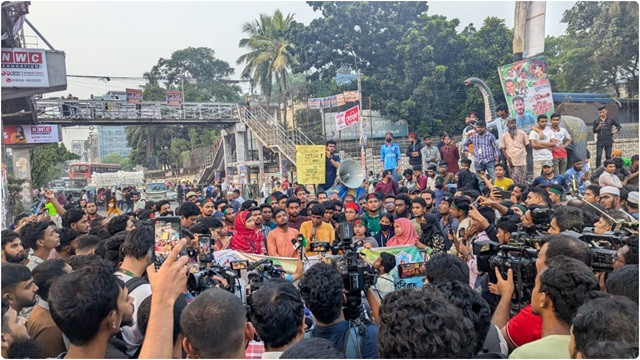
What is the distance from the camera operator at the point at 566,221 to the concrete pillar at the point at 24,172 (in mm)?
18498

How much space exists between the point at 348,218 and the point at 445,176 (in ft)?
11.1

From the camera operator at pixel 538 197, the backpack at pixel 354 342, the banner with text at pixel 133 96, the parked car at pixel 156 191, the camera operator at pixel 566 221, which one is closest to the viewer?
the backpack at pixel 354 342

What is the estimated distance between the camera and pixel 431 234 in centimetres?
608

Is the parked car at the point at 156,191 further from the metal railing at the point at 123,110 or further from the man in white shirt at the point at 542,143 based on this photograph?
the man in white shirt at the point at 542,143

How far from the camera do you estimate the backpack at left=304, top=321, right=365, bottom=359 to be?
282cm

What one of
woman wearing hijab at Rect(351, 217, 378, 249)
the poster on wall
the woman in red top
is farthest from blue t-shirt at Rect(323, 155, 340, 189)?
the poster on wall

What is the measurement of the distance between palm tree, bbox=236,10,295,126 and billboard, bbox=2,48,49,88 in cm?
1943

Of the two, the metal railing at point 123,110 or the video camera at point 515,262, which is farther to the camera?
the metal railing at point 123,110

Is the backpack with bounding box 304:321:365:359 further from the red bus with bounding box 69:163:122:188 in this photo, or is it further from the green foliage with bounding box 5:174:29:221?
the red bus with bounding box 69:163:122:188

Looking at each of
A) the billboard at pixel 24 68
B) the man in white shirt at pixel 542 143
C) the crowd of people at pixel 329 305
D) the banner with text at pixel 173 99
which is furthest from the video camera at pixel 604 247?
the banner with text at pixel 173 99

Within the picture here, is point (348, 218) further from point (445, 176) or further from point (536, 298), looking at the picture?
point (536, 298)

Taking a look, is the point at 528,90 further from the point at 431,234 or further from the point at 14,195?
the point at 14,195

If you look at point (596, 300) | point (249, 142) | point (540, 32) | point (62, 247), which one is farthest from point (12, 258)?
point (249, 142)

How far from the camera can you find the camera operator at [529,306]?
9.28 ft
